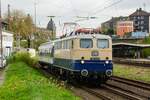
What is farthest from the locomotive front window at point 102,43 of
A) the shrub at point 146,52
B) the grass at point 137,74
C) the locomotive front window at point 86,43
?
the shrub at point 146,52

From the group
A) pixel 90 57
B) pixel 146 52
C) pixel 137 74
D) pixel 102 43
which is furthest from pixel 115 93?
pixel 146 52

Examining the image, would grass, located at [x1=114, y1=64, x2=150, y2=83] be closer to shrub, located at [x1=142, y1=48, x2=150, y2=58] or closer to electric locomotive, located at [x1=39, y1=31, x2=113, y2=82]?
electric locomotive, located at [x1=39, y1=31, x2=113, y2=82]

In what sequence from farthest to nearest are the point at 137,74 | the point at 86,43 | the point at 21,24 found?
the point at 21,24
the point at 137,74
the point at 86,43

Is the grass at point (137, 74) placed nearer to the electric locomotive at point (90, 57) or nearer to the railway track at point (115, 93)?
the railway track at point (115, 93)

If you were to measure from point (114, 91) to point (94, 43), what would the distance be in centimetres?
433

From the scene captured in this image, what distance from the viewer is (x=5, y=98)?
18.7 m

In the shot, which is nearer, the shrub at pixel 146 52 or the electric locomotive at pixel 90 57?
the electric locomotive at pixel 90 57

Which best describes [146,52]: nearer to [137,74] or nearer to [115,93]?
[137,74]

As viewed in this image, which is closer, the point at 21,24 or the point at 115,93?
the point at 115,93

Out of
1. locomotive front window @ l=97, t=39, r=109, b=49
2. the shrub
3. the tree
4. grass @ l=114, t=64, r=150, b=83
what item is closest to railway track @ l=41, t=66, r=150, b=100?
locomotive front window @ l=97, t=39, r=109, b=49

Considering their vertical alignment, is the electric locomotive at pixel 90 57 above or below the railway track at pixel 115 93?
above

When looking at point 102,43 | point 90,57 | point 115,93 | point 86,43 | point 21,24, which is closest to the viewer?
point 115,93

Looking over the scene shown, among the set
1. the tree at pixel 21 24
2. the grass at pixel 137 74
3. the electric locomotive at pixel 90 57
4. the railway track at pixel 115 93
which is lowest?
the railway track at pixel 115 93

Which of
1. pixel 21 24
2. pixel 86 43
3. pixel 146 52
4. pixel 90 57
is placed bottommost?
pixel 90 57
